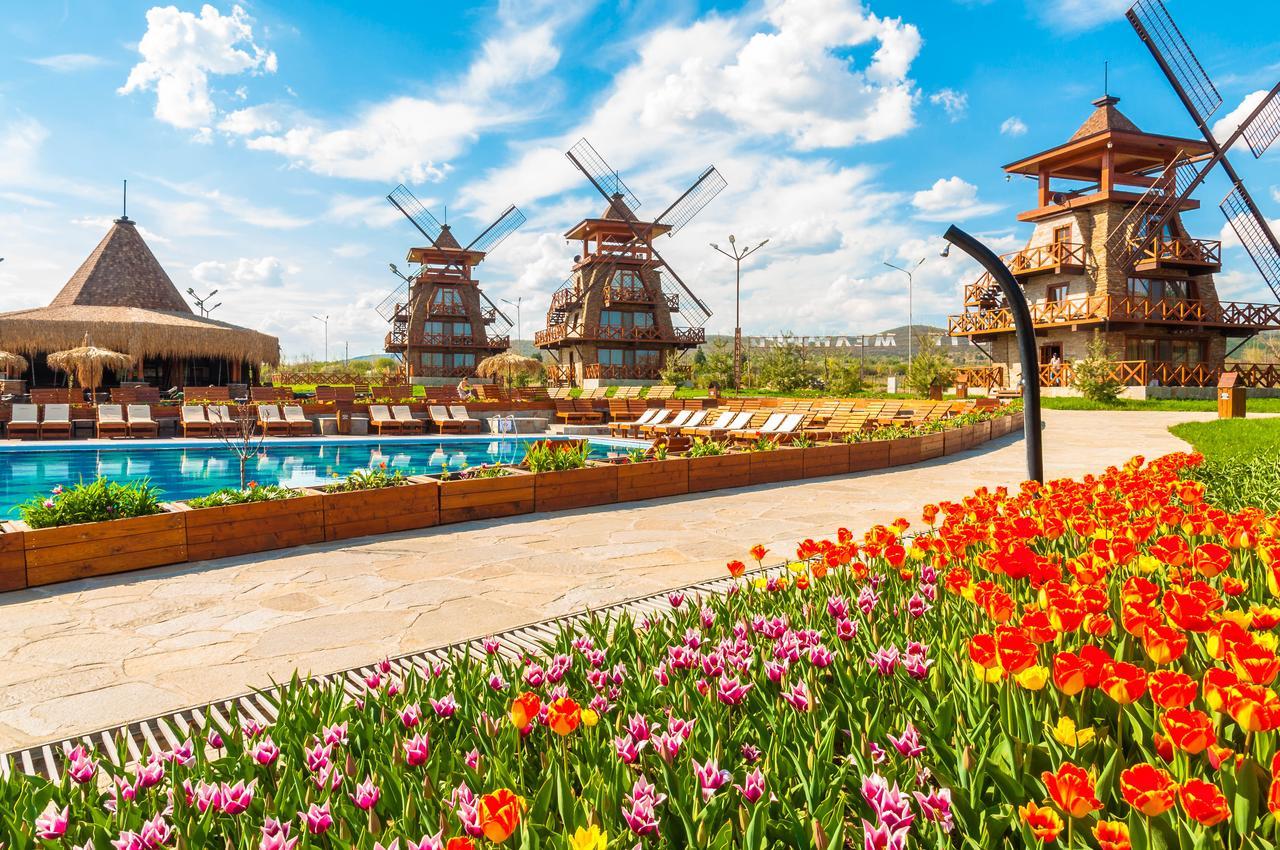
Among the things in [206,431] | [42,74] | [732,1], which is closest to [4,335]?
[206,431]

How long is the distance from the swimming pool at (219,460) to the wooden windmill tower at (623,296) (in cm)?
2401

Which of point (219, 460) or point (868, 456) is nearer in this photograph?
point (868, 456)

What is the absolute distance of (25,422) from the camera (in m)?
17.0

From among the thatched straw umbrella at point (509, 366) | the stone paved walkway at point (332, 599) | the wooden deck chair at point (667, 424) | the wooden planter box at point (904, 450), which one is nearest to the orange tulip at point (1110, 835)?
the stone paved walkway at point (332, 599)

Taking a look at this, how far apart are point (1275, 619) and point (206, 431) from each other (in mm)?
20779

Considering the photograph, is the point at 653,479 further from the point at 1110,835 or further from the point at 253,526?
the point at 1110,835

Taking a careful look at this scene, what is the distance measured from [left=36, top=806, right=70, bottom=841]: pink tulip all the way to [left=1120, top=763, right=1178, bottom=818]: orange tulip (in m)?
1.89

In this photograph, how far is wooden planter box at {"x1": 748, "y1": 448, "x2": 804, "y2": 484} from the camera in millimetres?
9234

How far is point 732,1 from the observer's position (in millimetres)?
15672

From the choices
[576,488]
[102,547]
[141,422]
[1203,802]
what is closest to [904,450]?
[576,488]

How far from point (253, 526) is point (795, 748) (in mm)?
5076

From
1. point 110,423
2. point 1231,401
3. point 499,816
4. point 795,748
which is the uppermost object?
point 110,423

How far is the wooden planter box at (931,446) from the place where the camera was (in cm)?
1175

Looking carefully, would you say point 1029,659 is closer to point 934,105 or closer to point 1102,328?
point 934,105
